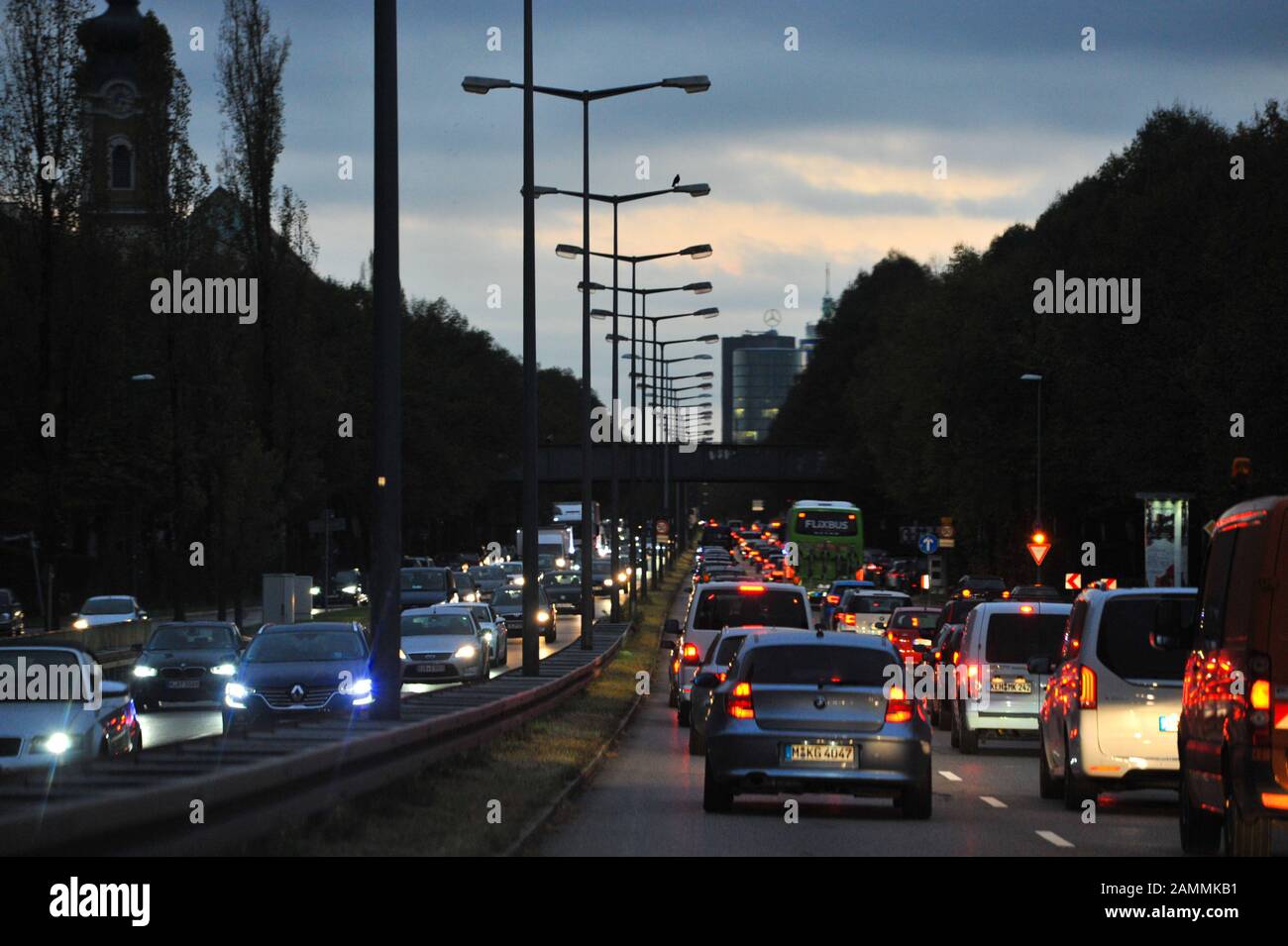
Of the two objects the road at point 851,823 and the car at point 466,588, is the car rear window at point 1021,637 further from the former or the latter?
the car at point 466,588

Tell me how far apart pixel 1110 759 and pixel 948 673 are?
1378 centimetres

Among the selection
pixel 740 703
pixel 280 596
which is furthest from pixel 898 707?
pixel 280 596

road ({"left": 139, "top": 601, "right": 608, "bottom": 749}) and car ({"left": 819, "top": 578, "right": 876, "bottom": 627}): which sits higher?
car ({"left": 819, "top": 578, "right": 876, "bottom": 627})

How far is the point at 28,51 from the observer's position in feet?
194

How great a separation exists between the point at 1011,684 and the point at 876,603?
87.4ft

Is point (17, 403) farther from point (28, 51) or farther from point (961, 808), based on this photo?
point (961, 808)

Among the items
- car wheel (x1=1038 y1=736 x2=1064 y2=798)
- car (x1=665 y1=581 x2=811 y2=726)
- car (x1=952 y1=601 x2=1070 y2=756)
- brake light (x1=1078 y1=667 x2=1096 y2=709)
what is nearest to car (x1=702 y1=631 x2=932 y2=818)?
brake light (x1=1078 y1=667 x2=1096 y2=709)

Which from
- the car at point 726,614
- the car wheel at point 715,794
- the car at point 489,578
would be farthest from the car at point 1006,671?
the car at point 489,578

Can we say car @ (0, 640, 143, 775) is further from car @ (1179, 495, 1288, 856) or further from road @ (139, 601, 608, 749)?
car @ (1179, 495, 1288, 856)

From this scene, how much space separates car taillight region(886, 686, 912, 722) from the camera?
18.3 m

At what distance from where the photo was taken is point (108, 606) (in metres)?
66.6

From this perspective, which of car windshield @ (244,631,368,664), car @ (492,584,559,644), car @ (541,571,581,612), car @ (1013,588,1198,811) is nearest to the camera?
car @ (1013,588,1198,811)

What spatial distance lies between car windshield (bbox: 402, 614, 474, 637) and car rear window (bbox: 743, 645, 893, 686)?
24.6 meters
